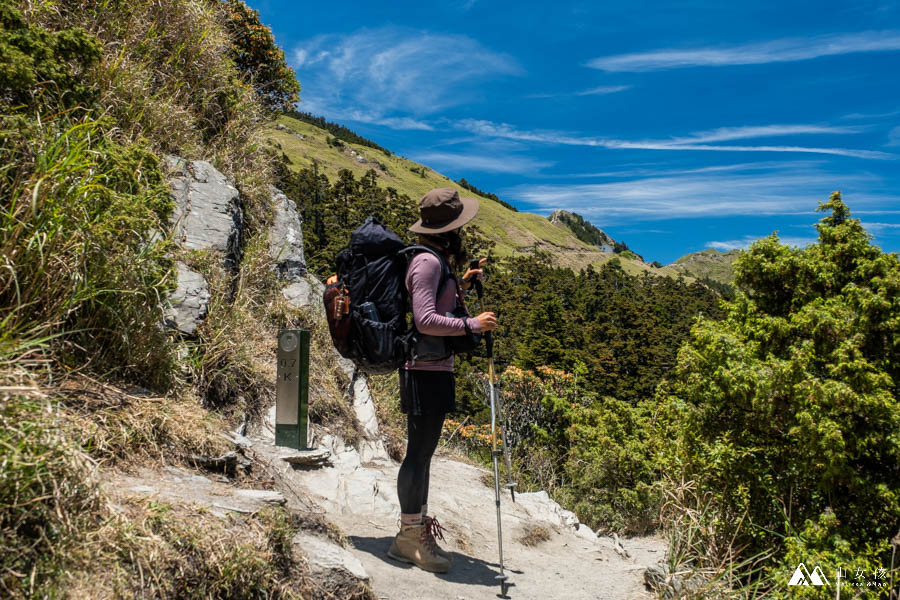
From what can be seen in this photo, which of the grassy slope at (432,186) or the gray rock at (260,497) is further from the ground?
the grassy slope at (432,186)

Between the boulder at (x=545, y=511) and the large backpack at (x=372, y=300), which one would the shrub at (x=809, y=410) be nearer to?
the boulder at (x=545, y=511)

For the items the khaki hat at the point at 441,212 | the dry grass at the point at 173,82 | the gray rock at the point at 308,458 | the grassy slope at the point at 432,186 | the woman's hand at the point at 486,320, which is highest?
the grassy slope at the point at 432,186

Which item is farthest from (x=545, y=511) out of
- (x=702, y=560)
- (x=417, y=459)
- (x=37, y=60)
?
(x=37, y=60)

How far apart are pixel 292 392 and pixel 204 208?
7.27 ft

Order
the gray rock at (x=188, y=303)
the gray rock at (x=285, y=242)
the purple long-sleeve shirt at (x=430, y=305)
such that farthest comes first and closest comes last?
1. the gray rock at (x=285, y=242)
2. the gray rock at (x=188, y=303)
3. the purple long-sleeve shirt at (x=430, y=305)

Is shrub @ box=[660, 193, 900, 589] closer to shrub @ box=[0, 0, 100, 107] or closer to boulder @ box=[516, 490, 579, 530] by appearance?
boulder @ box=[516, 490, 579, 530]

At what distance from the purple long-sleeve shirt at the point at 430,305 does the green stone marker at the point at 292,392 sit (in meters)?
2.04

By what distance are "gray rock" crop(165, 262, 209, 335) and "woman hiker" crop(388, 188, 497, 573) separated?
200cm

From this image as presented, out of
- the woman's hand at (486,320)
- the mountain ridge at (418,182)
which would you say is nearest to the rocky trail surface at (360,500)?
the woman's hand at (486,320)

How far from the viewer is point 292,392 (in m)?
4.97

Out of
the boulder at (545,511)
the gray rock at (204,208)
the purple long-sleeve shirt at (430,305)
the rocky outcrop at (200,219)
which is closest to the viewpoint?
the purple long-sleeve shirt at (430,305)

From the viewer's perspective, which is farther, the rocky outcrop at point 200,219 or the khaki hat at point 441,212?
the rocky outcrop at point 200,219

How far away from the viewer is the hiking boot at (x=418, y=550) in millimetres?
3418

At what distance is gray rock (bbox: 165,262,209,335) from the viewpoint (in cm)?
439
